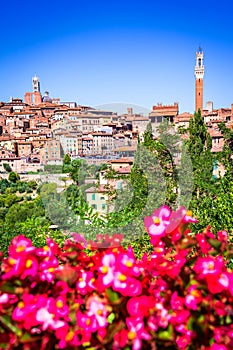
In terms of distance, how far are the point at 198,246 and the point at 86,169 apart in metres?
2.57

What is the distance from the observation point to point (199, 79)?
45.9 meters

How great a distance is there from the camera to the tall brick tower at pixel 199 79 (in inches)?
1766

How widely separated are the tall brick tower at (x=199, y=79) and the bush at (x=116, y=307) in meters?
45.3

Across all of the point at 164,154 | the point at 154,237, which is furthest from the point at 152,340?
the point at 164,154

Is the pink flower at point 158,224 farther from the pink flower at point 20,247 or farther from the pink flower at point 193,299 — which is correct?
the pink flower at point 20,247

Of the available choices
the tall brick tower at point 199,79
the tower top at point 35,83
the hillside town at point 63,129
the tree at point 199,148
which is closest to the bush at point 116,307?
the tree at point 199,148

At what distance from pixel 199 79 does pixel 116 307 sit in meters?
48.2

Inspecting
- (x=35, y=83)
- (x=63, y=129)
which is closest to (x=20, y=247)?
(x=63, y=129)

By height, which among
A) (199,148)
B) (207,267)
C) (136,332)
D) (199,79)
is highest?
(199,79)

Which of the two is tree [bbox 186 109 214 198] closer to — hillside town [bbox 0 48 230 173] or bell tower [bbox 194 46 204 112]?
hillside town [bbox 0 48 230 173]

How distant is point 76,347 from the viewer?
968 mm

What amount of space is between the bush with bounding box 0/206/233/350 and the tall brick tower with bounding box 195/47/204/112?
45290mm

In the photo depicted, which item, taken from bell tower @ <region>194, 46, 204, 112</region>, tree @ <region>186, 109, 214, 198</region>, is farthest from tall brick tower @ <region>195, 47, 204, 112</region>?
tree @ <region>186, 109, 214, 198</region>

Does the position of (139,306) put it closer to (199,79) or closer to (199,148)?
(199,148)
